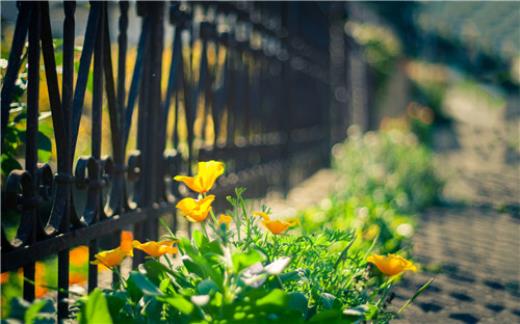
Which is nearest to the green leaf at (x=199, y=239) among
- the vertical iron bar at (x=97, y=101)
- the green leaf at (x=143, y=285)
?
the green leaf at (x=143, y=285)

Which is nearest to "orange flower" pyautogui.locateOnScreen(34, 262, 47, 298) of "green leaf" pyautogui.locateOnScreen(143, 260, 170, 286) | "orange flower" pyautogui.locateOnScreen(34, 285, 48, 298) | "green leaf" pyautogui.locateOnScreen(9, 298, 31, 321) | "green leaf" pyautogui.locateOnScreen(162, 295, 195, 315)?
"orange flower" pyautogui.locateOnScreen(34, 285, 48, 298)

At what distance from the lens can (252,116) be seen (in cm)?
698

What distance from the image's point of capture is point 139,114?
387 cm

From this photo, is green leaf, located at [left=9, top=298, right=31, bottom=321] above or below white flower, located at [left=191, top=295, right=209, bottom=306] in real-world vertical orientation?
below

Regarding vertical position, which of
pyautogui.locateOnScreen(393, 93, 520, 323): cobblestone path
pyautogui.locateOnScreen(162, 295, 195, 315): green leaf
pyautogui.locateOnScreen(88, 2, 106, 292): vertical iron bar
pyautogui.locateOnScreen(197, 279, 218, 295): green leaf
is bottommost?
pyautogui.locateOnScreen(393, 93, 520, 323): cobblestone path

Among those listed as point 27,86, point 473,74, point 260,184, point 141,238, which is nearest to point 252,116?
point 260,184

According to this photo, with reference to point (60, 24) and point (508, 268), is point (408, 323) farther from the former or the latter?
point (508, 268)

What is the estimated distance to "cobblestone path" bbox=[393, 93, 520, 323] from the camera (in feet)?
13.5

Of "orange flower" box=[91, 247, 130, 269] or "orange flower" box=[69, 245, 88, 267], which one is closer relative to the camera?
"orange flower" box=[91, 247, 130, 269]

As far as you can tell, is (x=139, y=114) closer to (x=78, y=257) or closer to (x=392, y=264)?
(x=78, y=257)

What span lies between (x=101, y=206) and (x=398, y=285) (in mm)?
1954

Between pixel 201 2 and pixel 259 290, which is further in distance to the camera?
pixel 201 2

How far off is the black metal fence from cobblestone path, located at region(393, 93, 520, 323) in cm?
135

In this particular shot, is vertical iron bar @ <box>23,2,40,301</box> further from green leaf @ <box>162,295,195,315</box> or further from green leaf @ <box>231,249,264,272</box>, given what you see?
green leaf @ <box>231,249,264,272</box>
